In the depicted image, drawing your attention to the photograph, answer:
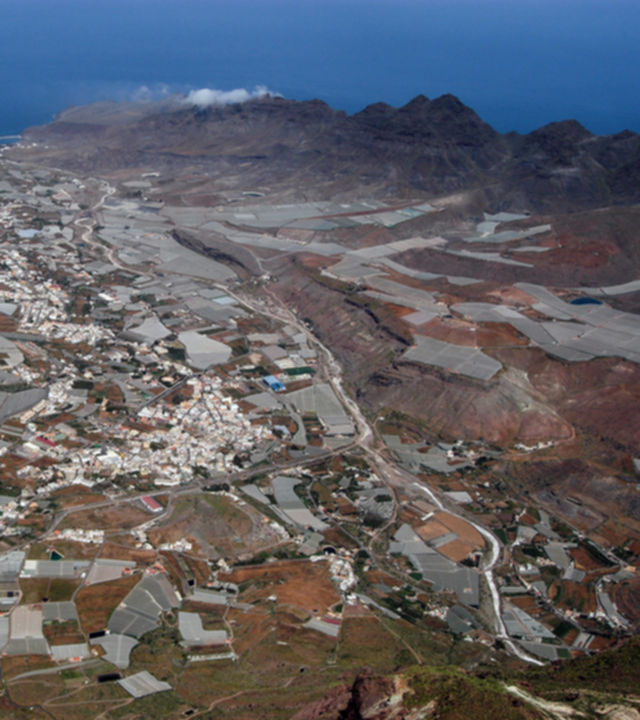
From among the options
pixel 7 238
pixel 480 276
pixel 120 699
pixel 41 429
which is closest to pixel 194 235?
pixel 7 238

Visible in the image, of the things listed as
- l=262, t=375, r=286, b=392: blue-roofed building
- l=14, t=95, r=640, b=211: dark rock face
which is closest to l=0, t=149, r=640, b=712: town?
l=262, t=375, r=286, b=392: blue-roofed building

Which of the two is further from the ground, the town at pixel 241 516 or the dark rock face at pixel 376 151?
the dark rock face at pixel 376 151

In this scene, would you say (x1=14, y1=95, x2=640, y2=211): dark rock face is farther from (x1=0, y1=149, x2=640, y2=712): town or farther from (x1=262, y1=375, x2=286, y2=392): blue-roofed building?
(x1=262, y1=375, x2=286, y2=392): blue-roofed building

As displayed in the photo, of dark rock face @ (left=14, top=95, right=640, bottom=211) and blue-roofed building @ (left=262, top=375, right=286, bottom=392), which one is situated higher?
dark rock face @ (left=14, top=95, right=640, bottom=211)

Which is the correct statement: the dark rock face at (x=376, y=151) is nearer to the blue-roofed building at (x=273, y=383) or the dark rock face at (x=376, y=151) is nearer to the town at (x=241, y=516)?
the town at (x=241, y=516)

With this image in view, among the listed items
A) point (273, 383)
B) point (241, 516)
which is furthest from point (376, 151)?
point (241, 516)

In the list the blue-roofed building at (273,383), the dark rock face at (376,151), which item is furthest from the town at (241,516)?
the dark rock face at (376,151)

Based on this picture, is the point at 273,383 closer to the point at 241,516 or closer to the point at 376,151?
the point at 241,516
